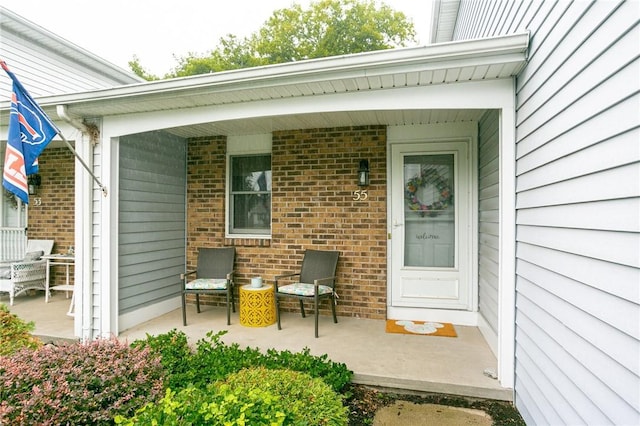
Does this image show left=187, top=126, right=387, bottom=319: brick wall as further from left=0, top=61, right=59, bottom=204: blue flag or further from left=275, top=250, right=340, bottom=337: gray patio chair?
left=0, top=61, right=59, bottom=204: blue flag

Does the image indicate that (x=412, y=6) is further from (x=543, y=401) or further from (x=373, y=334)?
(x=543, y=401)

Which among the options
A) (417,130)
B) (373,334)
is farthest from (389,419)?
(417,130)

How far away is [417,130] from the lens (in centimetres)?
431

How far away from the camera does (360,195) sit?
4.42 metres

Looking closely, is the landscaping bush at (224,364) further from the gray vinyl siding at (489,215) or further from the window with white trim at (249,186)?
the window with white trim at (249,186)

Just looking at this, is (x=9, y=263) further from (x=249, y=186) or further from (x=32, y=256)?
(x=249, y=186)

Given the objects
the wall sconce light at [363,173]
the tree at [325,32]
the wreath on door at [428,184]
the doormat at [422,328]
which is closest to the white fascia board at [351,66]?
the wall sconce light at [363,173]

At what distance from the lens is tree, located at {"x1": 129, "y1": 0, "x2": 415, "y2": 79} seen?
16266 millimetres

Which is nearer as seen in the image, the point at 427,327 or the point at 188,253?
the point at 427,327

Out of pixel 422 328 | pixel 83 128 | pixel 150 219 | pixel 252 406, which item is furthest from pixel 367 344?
pixel 83 128

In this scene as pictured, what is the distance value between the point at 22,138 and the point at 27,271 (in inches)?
127

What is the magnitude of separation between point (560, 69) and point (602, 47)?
0.39 meters

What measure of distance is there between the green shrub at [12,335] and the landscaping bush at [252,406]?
1.57 m

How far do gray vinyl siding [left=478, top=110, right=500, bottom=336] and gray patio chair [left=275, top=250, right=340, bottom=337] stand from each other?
1.60 metres
